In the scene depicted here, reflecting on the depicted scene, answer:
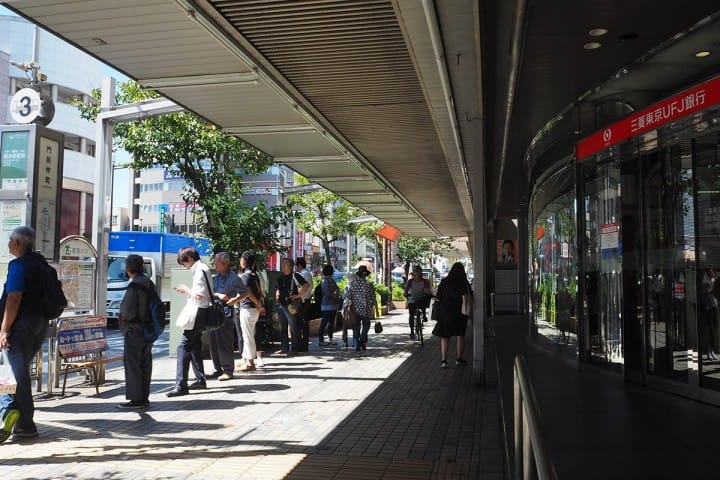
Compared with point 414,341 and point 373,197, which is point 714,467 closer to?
point 414,341

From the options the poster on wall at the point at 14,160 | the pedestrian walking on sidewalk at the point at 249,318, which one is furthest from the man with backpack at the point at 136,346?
the pedestrian walking on sidewalk at the point at 249,318

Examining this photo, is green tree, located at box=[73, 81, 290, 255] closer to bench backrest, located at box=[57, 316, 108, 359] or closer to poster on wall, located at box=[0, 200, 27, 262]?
bench backrest, located at box=[57, 316, 108, 359]

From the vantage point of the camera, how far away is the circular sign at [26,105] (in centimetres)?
761

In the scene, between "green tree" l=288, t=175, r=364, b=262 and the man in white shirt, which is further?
"green tree" l=288, t=175, r=364, b=262

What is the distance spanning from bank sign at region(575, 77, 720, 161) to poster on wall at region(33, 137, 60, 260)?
Result: 21.7 feet

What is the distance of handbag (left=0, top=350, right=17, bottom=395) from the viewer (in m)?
5.40

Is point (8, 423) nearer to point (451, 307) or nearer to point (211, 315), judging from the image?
point (211, 315)

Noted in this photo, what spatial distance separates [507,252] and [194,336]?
18.1 meters

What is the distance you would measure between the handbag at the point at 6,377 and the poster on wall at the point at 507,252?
20097 millimetres

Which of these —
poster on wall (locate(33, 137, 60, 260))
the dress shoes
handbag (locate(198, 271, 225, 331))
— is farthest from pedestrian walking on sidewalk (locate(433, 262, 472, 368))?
poster on wall (locate(33, 137, 60, 260))

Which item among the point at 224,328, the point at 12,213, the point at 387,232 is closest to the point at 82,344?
the point at 12,213

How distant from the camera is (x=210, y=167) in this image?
41.4ft

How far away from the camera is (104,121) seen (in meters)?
9.40

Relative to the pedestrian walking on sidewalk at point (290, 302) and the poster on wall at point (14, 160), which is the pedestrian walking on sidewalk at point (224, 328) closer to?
the pedestrian walking on sidewalk at point (290, 302)
